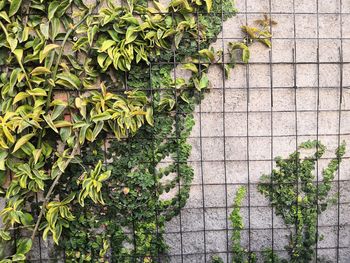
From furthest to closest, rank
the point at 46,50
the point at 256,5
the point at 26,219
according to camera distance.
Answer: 1. the point at 256,5
2. the point at 26,219
3. the point at 46,50

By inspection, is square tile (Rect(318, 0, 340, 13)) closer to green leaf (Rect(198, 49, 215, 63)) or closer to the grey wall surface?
the grey wall surface

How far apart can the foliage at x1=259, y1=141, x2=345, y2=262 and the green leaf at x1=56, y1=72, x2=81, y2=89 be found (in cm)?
121

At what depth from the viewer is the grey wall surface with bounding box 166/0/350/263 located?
2264mm

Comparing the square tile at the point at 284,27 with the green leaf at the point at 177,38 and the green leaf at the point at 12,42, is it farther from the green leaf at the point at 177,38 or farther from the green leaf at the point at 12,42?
the green leaf at the point at 12,42

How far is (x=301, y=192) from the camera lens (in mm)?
2336

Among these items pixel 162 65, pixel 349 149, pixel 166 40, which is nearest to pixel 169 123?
pixel 162 65

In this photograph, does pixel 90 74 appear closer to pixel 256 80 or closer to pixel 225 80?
pixel 225 80

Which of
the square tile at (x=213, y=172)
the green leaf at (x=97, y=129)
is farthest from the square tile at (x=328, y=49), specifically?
the green leaf at (x=97, y=129)

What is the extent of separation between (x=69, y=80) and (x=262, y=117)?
1120 mm

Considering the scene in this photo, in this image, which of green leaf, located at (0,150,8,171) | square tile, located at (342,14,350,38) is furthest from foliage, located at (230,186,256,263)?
green leaf, located at (0,150,8,171)

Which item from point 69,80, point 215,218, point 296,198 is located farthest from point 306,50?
point 69,80

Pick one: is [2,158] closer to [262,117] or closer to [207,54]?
[207,54]

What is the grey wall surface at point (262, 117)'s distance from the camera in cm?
226

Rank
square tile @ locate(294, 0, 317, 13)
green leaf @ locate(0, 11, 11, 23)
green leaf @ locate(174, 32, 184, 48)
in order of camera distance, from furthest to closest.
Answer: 1. square tile @ locate(294, 0, 317, 13)
2. green leaf @ locate(174, 32, 184, 48)
3. green leaf @ locate(0, 11, 11, 23)
